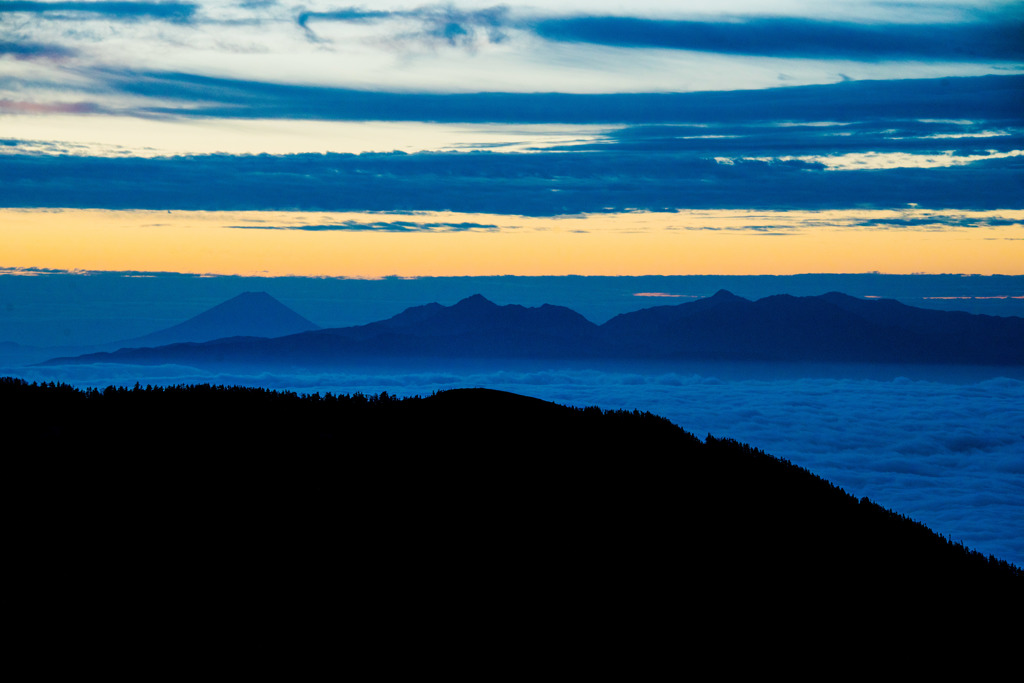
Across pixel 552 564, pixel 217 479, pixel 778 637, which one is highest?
pixel 217 479

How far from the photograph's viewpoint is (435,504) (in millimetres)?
12078

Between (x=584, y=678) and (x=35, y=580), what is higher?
(x=35, y=580)

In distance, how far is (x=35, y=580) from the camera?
9312 mm

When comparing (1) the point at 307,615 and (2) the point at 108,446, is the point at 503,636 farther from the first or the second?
(2) the point at 108,446

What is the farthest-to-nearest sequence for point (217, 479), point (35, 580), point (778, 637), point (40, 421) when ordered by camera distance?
point (40, 421) < point (217, 479) < point (778, 637) < point (35, 580)

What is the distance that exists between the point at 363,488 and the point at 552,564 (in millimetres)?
3363

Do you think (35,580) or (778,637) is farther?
(778,637)

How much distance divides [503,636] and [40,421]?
31.5 feet

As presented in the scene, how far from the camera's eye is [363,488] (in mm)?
12359

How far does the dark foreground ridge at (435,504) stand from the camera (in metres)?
10.4

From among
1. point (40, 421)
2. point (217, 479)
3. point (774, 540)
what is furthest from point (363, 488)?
point (774, 540)

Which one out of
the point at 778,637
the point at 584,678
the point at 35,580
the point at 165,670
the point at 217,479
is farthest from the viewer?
the point at 217,479

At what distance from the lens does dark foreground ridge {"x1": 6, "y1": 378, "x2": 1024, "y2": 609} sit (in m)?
10.4

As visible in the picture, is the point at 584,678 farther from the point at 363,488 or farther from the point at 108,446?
the point at 108,446
